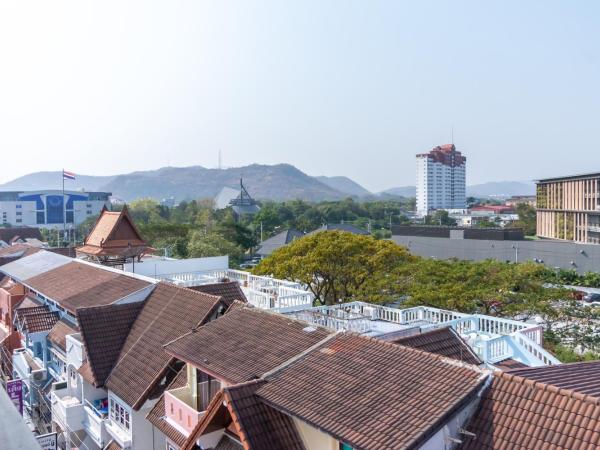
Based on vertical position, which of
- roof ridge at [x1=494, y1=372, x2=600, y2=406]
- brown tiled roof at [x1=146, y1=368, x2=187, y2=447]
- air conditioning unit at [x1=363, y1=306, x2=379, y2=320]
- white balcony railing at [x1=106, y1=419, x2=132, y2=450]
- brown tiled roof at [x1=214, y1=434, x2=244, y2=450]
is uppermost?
roof ridge at [x1=494, y1=372, x2=600, y2=406]

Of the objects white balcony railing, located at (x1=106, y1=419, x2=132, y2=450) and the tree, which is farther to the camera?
the tree

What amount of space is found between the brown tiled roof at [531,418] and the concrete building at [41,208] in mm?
127741

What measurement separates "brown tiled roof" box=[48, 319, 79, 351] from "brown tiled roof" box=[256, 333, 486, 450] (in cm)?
1361

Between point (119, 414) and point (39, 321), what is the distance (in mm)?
9377

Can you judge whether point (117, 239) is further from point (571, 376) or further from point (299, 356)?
point (571, 376)

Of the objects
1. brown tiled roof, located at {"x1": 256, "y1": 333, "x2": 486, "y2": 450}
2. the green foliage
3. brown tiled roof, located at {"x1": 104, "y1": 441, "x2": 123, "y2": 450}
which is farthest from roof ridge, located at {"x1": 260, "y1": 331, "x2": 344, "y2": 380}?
the green foliage

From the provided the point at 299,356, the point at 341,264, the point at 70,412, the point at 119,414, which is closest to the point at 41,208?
the point at 341,264

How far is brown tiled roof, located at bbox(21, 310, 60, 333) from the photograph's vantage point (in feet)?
72.8

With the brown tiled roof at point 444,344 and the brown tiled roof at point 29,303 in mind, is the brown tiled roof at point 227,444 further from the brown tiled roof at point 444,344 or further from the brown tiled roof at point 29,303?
the brown tiled roof at point 29,303

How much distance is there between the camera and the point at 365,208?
15800 cm

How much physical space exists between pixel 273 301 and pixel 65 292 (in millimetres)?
8650

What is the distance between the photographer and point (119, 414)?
1524 centimetres

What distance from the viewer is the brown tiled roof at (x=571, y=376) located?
24.5 feet

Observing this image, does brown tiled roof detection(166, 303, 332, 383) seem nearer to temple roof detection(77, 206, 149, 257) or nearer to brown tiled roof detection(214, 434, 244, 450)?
brown tiled roof detection(214, 434, 244, 450)
